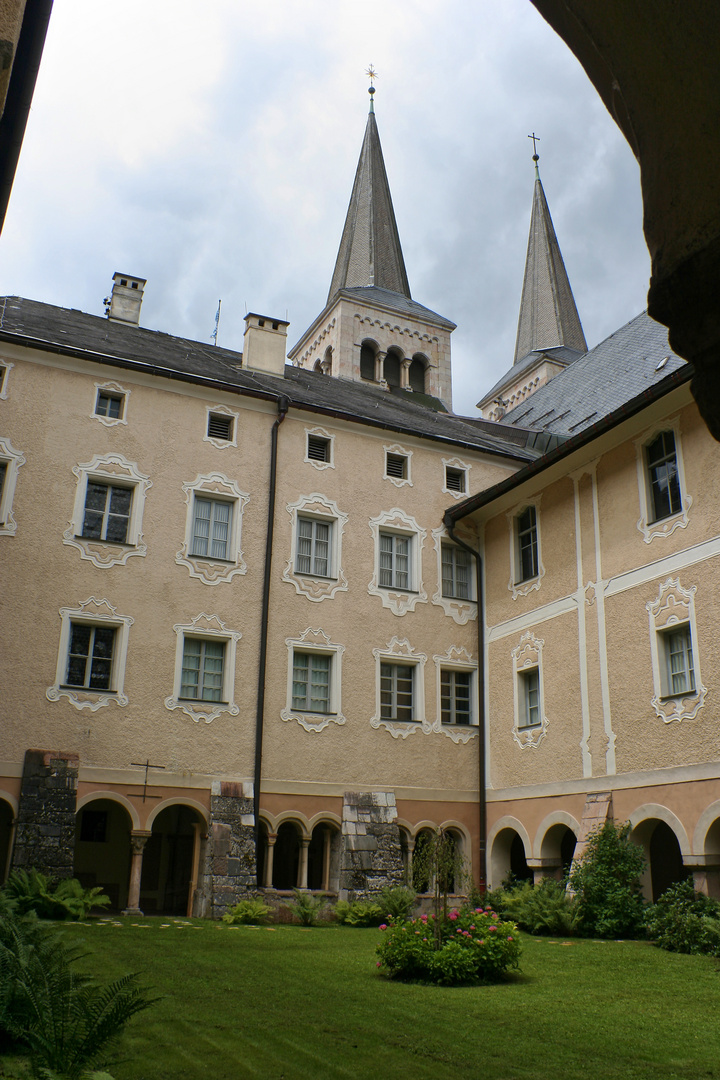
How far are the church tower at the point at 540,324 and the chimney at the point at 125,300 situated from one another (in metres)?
27.4

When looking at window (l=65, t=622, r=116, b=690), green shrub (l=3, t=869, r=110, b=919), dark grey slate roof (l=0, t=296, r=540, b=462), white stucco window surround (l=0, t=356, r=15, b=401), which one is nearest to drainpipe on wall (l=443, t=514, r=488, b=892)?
dark grey slate roof (l=0, t=296, r=540, b=462)

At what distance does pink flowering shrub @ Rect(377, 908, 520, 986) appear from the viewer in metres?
10.4

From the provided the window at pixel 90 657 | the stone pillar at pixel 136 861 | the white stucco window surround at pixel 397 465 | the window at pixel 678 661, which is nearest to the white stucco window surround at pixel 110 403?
the window at pixel 90 657

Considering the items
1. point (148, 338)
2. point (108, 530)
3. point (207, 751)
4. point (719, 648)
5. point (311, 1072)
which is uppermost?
point (148, 338)

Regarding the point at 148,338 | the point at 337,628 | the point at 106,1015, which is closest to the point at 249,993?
the point at 106,1015

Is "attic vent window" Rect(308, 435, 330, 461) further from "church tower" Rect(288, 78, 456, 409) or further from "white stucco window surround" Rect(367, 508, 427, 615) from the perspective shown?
"church tower" Rect(288, 78, 456, 409)

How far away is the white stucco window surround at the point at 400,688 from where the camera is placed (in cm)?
2066

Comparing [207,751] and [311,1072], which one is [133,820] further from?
[311,1072]

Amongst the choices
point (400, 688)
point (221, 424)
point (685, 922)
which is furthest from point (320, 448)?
point (685, 922)

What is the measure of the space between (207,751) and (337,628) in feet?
12.9

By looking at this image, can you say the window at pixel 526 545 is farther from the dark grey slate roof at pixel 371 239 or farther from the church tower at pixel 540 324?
the dark grey slate roof at pixel 371 239

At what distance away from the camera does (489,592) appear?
72.6 ft

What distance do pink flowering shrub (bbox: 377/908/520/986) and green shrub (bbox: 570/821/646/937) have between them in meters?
4.61

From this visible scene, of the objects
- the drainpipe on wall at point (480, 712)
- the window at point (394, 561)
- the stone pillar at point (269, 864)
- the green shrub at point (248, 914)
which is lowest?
the green shrub at point (248, 914)
